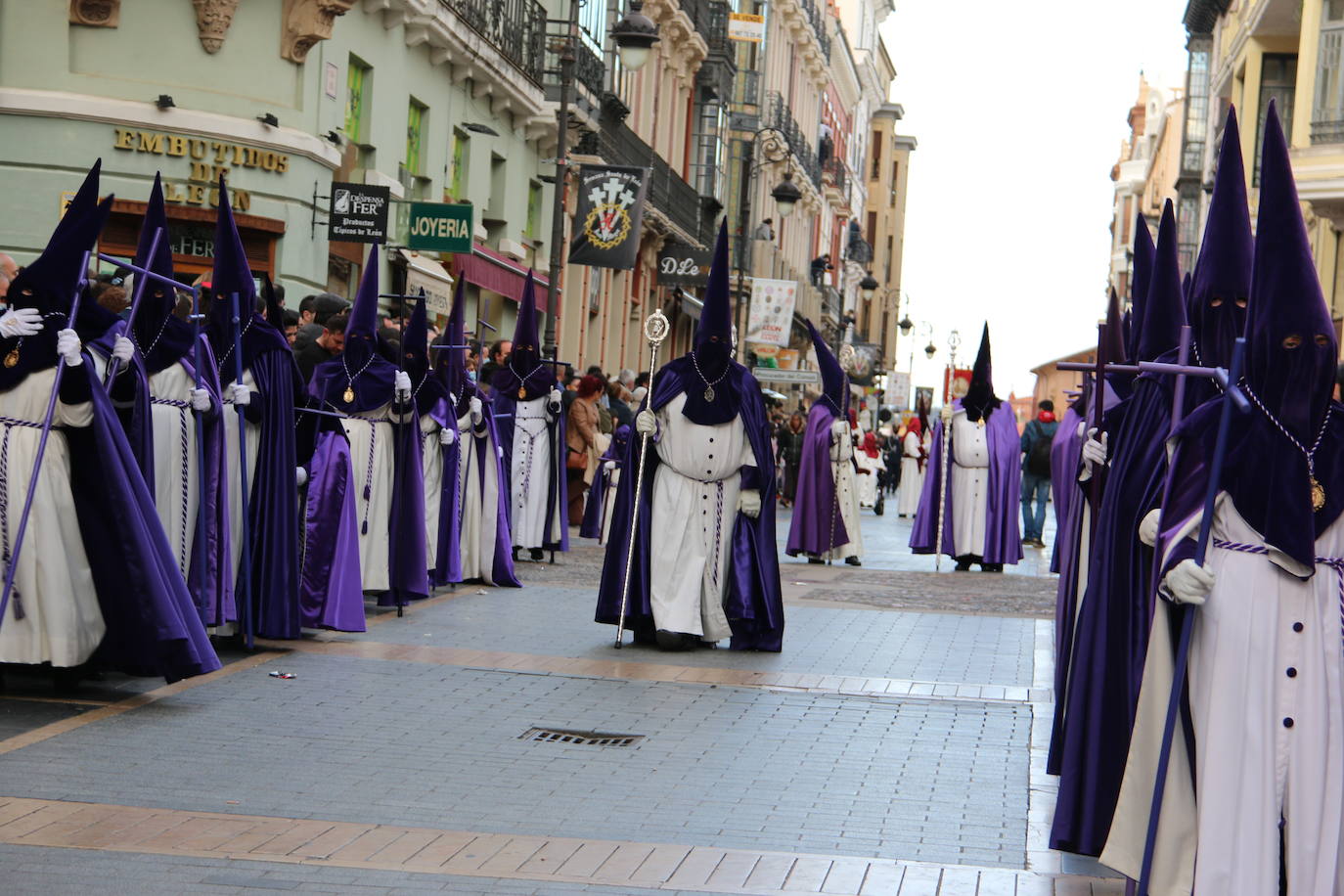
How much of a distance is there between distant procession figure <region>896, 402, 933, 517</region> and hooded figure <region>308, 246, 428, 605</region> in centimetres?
2363

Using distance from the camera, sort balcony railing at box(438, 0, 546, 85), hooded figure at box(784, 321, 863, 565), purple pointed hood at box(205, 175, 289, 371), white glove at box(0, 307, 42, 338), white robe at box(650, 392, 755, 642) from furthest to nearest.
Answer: balcony railing at box(438, 0, 546, 85) → hooded figure at box(784, 321, 863, 565) → white robe at box(650, 392, 755, 642) → purple pointed hood at box(205, 175, 289, 371) → white glove at box(0, 307, 42, 338)

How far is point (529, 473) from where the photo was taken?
751 inches

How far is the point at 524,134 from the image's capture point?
105 ft

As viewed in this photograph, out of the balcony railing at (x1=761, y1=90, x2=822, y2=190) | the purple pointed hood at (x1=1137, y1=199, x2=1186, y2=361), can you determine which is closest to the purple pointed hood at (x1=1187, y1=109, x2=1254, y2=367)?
the purple pointed hood at (x1=1137, y1=199, x2=1186, y2=361)

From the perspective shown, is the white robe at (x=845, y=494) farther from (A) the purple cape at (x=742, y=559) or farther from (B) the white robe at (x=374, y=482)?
(A) the purple cape at (x=742, y=559)

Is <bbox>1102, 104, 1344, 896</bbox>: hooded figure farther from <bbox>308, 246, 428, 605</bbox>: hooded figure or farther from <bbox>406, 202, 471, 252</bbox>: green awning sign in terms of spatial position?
<bbox>406, 202, 471, 252</bbox>: green awning sign

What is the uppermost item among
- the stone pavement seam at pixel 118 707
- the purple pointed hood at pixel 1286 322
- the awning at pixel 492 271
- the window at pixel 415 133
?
the window at pixel 415 133

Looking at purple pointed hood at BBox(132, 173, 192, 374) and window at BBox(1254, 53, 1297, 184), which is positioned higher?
window at BBox(1254, 53, 1297, 184)

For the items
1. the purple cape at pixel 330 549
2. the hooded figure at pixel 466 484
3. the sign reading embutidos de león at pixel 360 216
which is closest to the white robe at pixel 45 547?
the purple cape at pixel 330 549

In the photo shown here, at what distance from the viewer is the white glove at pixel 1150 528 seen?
20.2ft

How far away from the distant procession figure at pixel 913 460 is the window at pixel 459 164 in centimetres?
1148

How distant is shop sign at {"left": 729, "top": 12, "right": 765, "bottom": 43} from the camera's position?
4328 centimetres

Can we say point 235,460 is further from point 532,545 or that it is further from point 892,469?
point 892,469

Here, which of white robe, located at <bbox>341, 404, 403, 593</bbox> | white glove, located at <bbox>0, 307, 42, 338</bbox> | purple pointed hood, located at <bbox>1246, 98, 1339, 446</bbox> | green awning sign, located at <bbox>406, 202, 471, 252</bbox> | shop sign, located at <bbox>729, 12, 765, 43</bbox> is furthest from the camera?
shop sign, located at <bbox>729, 12, 765, 43</bbox>
